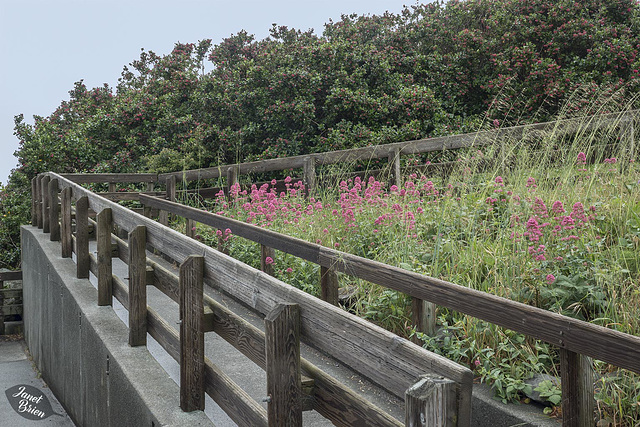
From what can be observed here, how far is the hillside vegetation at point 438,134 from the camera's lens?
3676 millimetres

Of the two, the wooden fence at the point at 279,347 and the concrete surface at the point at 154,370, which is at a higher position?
the wooden fence at the point at 279,347

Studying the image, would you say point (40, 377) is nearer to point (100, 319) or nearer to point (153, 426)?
point (100, 319)

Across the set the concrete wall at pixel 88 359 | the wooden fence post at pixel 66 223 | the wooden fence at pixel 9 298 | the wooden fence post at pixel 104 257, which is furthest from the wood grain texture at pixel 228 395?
the wooden fence at pixel 9 298

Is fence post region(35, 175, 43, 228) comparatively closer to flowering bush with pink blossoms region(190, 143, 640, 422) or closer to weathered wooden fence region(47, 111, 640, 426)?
weathered wooden fence region(47, 111, 640, 426)

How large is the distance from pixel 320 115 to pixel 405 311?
9.98 metres

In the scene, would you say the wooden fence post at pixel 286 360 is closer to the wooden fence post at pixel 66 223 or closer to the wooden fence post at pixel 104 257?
the wooden fence post at pixel 104 257

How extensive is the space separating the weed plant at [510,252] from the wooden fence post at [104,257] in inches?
57.0

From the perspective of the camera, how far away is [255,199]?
6953 millimetres

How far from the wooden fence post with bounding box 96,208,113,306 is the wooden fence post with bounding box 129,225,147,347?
3.75ft

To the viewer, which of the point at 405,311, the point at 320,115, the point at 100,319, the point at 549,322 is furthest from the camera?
the point at 320,115

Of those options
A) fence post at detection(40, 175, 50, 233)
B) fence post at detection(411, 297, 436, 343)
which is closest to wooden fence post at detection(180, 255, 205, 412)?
fence post at detection(411, 297, 436, 343)

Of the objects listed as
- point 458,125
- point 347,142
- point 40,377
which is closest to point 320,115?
point 347,142

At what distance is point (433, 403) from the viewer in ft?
5.11

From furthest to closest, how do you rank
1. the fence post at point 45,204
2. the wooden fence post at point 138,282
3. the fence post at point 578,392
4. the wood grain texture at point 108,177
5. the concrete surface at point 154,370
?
the wood grain texture at point 108,177
the fence post at point 45,204
the wooden fence post at point 138,282
the concrete surface at point 154,370
the fence post at point 578,392
